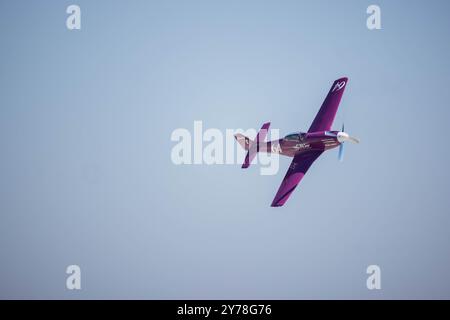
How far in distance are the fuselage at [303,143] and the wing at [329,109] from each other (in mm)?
2768

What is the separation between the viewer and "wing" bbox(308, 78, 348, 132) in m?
47.1

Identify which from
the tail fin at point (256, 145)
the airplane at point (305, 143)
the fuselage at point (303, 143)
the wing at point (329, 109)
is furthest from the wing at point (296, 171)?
the tail fin at point (256, 145)

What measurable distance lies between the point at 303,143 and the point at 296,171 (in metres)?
2.32

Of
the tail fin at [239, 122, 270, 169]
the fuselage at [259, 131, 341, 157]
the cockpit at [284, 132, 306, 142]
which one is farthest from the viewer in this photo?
the tail fin at [239, 122, 270, 169]

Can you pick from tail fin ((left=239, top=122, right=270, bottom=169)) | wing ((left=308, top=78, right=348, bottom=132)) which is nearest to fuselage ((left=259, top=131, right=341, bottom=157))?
tail fin ((left=239, top=122, right=270, bottom=169))

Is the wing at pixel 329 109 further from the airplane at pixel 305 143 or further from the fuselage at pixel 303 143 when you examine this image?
the fuselage at pixel 303 143

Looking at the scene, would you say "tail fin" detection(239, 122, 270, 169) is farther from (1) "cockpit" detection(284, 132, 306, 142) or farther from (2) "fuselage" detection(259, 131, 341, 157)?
(1) "cockpit" detection(284, 132, 306, 142)

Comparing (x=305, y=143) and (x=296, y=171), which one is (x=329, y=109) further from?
(x=296, y=171)

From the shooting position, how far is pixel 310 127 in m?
47.9

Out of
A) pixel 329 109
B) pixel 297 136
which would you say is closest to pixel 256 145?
pixel 297 136
